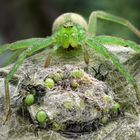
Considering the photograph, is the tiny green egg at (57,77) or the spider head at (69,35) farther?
the spider head at (69,35)

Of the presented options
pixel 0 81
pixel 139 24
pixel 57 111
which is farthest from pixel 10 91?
pixel 139 24

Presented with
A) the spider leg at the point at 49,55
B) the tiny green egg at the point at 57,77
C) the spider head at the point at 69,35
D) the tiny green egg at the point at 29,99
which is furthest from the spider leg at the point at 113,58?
the tiny green egg at the point at 29,99

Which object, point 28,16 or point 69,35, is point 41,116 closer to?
point 69,35

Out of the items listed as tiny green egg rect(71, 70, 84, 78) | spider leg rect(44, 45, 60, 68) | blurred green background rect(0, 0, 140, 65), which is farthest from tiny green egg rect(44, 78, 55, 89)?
blurred green background rect(0, 0, 140, 65)

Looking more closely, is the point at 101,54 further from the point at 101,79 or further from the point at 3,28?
the point at 3,28

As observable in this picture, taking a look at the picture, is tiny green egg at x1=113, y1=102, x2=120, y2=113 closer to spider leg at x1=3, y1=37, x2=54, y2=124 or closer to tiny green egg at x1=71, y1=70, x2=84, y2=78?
tiny green egg at x1=71, y1=70, x2=84, y2=78

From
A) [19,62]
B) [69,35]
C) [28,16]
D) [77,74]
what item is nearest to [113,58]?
[77,74]

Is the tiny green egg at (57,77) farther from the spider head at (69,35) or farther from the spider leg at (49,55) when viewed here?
the spider head at (69,35)

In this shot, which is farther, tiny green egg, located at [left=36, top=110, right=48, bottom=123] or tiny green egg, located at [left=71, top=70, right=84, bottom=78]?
tiny green egg, located at [left=71, top=70, right=84, bottom=78]
